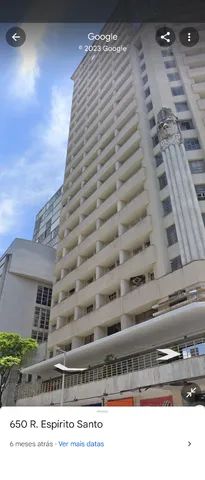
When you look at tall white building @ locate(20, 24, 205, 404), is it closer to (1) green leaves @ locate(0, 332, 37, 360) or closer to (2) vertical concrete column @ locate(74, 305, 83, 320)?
(2) vertical concrete column @ locate(74, 305, 83, 320)

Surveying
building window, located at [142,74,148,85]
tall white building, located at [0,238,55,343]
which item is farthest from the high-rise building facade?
building window, located at [142,74,148,85]

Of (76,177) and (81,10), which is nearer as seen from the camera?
(81,10)

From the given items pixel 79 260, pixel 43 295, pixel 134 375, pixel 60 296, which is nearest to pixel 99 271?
pixel 79 260

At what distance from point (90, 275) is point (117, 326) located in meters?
5.83

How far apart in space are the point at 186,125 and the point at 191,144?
2212 mm

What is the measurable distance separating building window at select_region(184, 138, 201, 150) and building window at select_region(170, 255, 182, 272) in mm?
8447

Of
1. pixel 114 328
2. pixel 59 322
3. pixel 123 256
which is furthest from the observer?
pixel 59 322

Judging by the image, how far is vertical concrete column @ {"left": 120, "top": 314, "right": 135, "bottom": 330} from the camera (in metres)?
21.2

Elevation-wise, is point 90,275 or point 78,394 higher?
point 90,275

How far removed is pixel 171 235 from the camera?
71.0 ft

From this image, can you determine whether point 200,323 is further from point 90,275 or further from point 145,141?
point 145,141

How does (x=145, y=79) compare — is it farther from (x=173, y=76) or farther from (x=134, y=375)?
(x=134, y=375)
